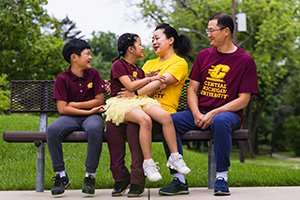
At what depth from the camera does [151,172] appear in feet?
15.4

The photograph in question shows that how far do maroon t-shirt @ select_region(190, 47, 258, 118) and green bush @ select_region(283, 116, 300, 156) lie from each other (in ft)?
117

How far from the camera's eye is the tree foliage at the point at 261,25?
28.2 meters

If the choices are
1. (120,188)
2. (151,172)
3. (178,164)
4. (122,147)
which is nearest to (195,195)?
(178,164)

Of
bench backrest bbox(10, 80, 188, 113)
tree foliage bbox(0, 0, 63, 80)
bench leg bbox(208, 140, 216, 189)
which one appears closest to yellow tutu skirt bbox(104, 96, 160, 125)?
bench leg bbox(208, 140, 216, 189)

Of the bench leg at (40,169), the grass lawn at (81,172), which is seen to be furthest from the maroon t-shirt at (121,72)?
A: the grass lawn at (81,172)

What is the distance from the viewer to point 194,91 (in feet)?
17.4

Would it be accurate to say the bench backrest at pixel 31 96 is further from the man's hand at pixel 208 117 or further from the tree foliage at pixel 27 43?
the tree foliage at pixel 27 43

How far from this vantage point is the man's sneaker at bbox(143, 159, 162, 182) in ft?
15.3

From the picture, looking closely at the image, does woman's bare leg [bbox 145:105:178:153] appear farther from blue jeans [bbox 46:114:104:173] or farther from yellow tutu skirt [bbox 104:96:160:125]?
blue jeans [bbox 46:114:104:173]

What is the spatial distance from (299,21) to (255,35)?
229 centimetres

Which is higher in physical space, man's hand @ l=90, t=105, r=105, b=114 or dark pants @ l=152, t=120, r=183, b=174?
man's hand @ l=90, t=105, r=105, b=114

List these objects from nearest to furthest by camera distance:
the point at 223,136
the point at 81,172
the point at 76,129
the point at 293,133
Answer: the point at 223,136 < the point at 76,129 < the point at 81,172 < the point at 293,133

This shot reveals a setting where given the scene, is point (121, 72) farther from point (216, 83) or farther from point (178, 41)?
point (216, 83)

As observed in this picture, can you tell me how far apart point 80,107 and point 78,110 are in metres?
0.06
